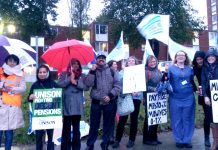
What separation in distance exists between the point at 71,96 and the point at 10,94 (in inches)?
45.0

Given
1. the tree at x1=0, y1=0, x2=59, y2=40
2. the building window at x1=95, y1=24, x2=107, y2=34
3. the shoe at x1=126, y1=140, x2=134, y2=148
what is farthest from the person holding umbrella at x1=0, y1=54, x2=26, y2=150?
the building window at x1=95, y1=24, x2=107, y2=34

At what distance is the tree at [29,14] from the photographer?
4197cm

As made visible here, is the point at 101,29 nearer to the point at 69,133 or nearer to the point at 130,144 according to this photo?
the point at 130,144

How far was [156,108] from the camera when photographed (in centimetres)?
826

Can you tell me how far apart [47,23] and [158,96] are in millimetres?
38881

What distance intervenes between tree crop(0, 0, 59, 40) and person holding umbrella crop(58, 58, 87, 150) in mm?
35329

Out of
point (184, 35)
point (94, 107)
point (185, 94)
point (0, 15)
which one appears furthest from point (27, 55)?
point (0, 15)

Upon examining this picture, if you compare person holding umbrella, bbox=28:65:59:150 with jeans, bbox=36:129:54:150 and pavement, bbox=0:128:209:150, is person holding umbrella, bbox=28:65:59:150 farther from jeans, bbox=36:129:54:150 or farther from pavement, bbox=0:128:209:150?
pavement, bbox=0:128:209:150

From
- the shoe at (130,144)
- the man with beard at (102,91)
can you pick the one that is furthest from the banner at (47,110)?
the shoe at (130,144)

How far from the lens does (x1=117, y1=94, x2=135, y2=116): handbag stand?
7.79m

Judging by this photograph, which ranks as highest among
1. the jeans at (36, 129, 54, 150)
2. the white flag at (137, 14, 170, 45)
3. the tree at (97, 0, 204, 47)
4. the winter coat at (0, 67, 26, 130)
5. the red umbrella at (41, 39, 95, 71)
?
A: the tree at (97, 0, 204, 47)

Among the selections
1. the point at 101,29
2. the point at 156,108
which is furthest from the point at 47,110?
the point at 101,29

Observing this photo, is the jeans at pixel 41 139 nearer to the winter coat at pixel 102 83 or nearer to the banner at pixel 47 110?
the banner at pixel 47 110

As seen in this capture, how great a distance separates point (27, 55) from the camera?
26.2 ft
